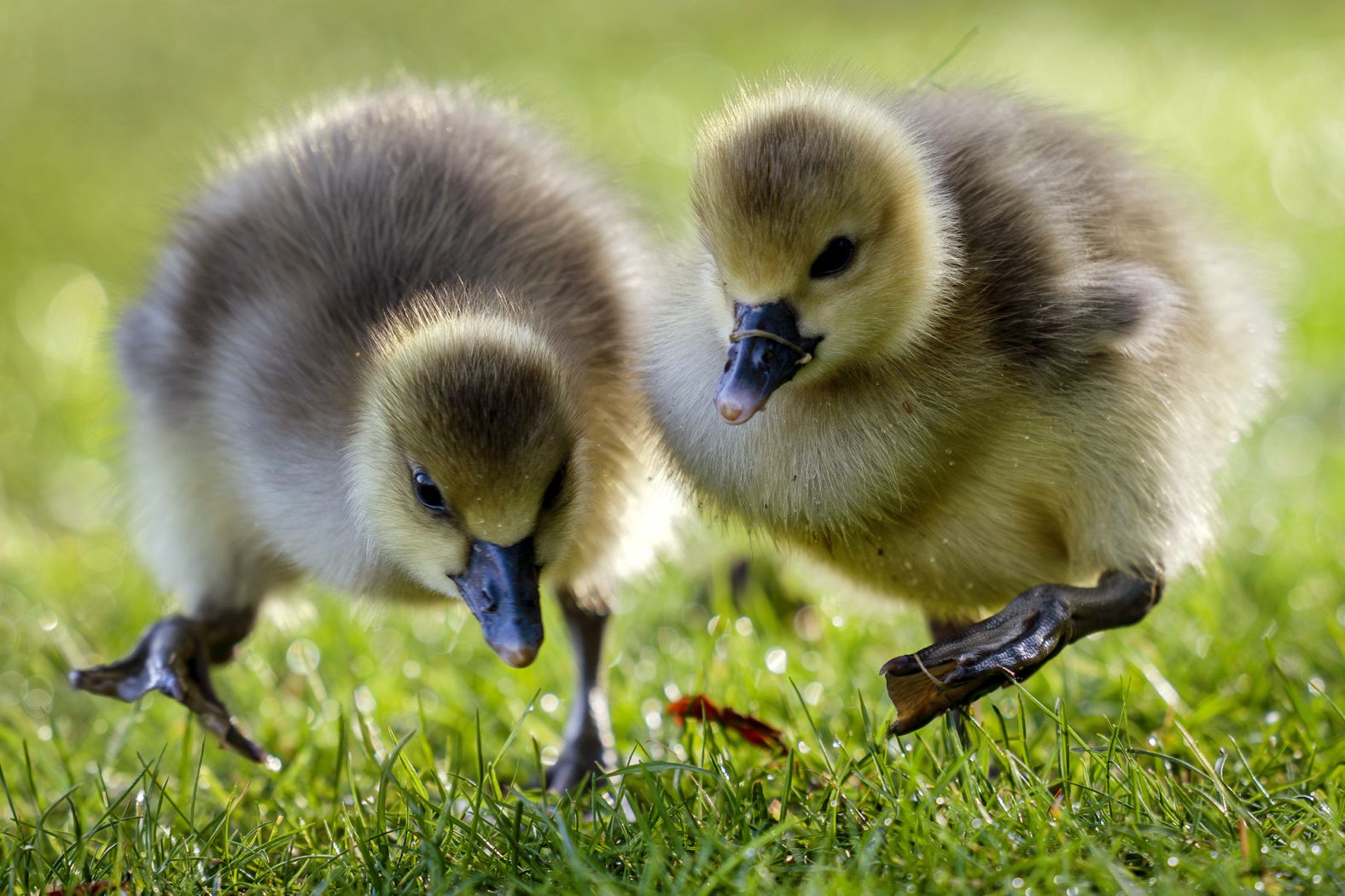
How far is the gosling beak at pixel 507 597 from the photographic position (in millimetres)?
2303

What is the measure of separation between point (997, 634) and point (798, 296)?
0.64m

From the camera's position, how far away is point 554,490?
7.94 feet

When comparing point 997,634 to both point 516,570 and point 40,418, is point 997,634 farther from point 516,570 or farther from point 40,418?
point 40,418

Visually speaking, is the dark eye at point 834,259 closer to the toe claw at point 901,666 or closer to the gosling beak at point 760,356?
the gosling beak at point 760,356

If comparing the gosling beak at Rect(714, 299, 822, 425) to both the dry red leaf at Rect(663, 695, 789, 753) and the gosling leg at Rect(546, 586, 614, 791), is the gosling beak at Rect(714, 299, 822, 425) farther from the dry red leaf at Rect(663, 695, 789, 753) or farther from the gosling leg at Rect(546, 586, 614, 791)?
the gosling leg at Rect(546, 586, 614, 791)

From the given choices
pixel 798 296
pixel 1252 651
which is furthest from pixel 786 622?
pixel 798 296

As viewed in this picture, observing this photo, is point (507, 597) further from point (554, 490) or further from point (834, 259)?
point (834, 259)

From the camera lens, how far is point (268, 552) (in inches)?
117

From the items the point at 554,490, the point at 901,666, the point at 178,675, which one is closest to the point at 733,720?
the point at 901,666

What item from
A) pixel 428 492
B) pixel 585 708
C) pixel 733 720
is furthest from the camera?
pixel 585 708

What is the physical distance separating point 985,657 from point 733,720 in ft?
1.86

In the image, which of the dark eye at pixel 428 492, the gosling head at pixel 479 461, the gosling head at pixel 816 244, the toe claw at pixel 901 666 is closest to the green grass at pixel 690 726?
the toe claw at pixel 901 666

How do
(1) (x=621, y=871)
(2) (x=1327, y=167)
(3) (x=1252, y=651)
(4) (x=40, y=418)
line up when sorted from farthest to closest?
(2) (x=1327, y=167) → (4) (x=40, y=418) → (3) (x=1252, y=651) → (1) (x=621, y=871)

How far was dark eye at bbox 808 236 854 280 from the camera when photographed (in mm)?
2182
